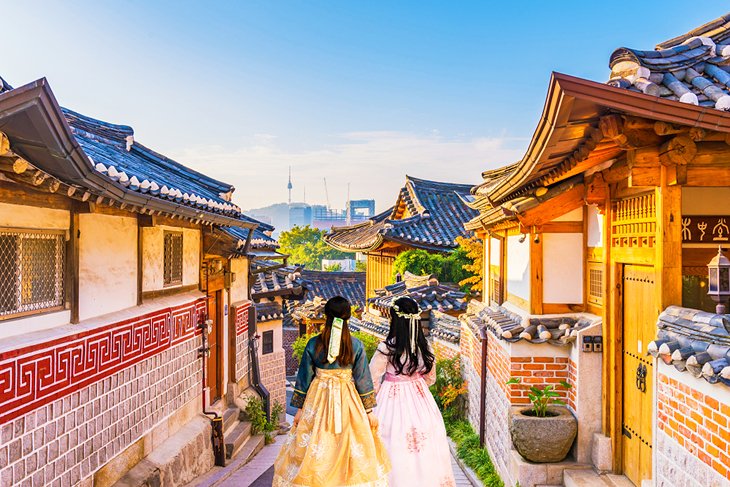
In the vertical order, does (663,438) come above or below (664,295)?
below

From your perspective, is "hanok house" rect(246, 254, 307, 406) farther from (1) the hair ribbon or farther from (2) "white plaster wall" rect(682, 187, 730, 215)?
(2) "white plaster wall" rect(682, 187, 730, 215)

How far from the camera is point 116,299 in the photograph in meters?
6.79

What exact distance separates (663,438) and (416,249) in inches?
625

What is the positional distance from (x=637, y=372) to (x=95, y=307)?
5.46 m

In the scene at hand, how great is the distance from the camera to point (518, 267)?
9117mm

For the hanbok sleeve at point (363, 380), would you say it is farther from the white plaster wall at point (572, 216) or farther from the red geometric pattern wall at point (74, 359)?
the white plaster wall at point (572, 216)

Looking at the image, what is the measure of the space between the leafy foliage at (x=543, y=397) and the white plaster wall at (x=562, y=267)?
1076 mm

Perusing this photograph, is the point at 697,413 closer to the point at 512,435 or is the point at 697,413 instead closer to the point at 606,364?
the point at 606,364

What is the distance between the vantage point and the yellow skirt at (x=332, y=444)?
17.6 ft

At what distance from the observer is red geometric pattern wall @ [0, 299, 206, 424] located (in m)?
4.64

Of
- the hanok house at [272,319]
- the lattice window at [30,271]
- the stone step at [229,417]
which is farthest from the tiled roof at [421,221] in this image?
the lattice window at [30,271]

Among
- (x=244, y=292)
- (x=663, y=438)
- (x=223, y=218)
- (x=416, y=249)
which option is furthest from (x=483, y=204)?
(x=416, y=249)

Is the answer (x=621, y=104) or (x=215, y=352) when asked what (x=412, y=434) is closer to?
(x=621, y=104)

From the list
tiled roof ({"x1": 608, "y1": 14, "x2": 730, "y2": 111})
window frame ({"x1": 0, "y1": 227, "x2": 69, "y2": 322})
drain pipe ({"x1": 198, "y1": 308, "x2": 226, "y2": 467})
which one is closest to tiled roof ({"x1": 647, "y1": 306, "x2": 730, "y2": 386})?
tiled roof ({"x1": 608, "y1": 14, "x2": 730, "y2": 111})
